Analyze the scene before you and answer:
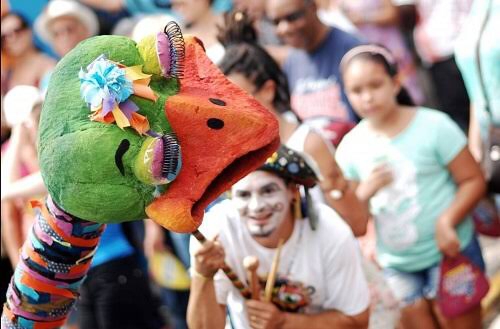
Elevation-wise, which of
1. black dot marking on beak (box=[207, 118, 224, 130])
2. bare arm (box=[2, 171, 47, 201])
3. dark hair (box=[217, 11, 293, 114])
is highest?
black dot marking on beak (box=[207, 118, 224, 130])

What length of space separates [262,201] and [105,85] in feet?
3.40

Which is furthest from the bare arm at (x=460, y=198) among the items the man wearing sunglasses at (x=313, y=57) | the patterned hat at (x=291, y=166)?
the patterned hat at (x=291, y=166)

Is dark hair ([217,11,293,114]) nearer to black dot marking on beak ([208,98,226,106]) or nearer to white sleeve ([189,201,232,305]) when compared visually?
white sleeve ([189,201,232,305])

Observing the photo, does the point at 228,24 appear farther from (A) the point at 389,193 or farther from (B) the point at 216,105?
(B) the point at 216,105

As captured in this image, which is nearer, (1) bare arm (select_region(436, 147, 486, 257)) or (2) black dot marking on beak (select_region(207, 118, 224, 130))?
(2) black dot marking on beak (select_region(207, 118, 224, 130))

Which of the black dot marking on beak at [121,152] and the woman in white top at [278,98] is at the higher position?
the black dot marking on beak at [121,152]

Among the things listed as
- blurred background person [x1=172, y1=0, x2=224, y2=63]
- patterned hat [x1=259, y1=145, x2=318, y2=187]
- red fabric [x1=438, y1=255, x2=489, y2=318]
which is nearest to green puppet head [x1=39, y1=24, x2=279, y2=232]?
patterned hat [x1=259, y1=145, x2=318, y2=187]

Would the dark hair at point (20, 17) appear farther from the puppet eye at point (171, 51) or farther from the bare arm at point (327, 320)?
the puppet eye at point (171, 51)

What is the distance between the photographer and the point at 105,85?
2316 mm

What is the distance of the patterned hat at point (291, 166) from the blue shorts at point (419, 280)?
97cm

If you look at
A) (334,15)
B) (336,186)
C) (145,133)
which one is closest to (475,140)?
(336,186)

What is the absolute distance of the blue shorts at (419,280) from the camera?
13.4 feet

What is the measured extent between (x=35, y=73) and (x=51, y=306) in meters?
3.22

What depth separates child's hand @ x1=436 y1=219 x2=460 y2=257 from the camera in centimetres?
397
